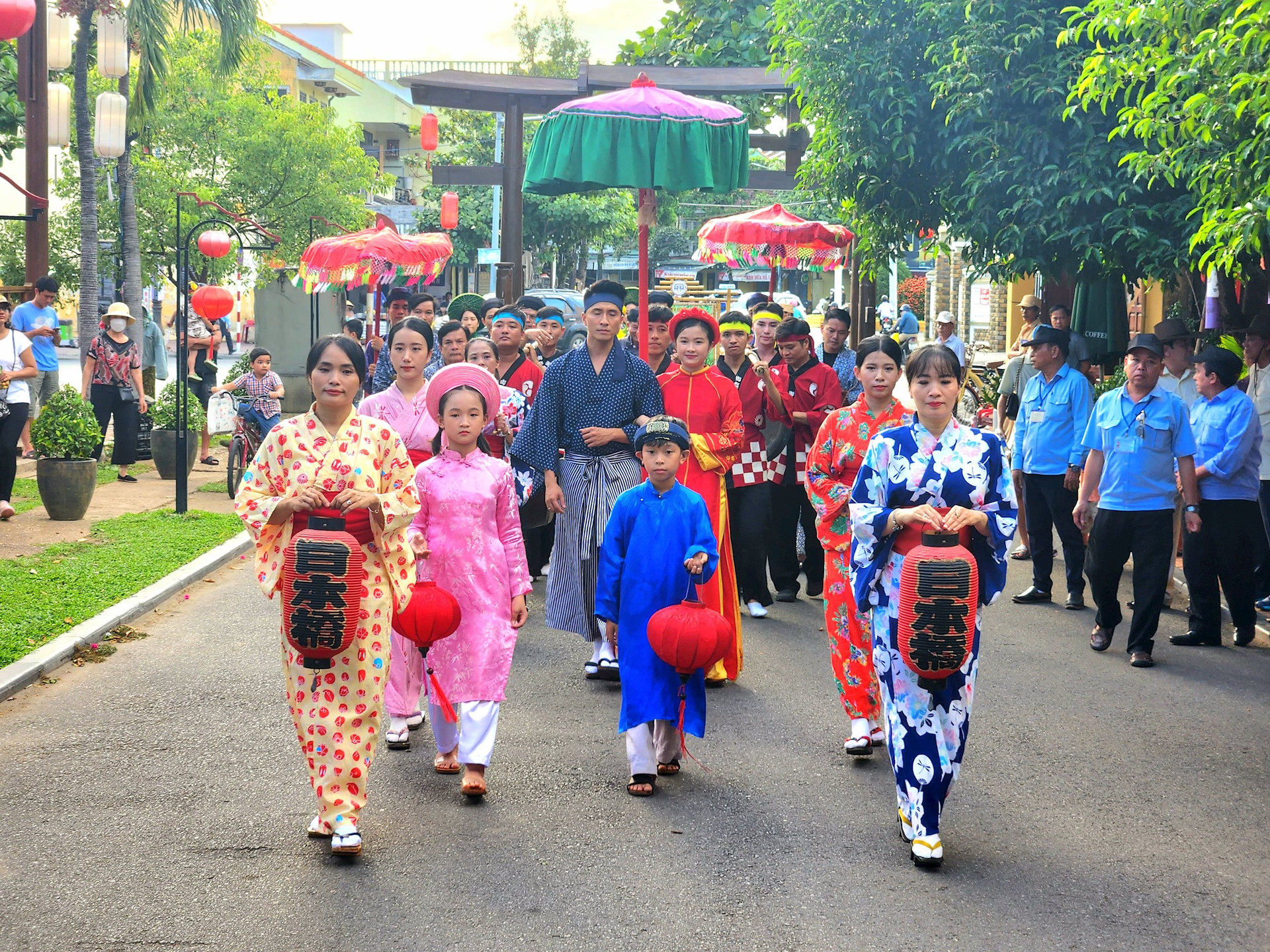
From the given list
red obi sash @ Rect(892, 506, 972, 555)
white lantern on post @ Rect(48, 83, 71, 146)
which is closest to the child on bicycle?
white lantern on post @ Rect(48, 83, 71, 146)

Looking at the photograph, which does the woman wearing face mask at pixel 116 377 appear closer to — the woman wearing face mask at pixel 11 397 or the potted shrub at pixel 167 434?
the potted shrub at pixel 167 434

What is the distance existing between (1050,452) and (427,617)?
584cm

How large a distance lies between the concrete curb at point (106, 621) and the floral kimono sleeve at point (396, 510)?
296 centimetres

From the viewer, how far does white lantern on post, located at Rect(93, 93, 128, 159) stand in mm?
15875

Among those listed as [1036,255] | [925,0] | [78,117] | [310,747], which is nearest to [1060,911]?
[310,747]

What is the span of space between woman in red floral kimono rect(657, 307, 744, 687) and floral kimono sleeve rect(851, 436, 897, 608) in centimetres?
231

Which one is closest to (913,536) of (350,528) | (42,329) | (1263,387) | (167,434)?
(350,528)

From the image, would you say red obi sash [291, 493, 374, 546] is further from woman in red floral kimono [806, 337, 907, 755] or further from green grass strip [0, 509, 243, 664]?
green grass strip [0, 509, 243, 664]

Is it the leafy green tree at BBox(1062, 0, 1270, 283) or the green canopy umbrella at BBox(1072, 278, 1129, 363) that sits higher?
the leafy green tree at BBox(1062, 0, 1270, 283)

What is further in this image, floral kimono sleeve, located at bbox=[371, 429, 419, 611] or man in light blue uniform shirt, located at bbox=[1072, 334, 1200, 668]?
man in light blue uniform shirt, located at bbox=[1072, 334, 1200, 668]

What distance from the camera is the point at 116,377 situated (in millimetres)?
15406

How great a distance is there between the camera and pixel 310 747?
4.93 m

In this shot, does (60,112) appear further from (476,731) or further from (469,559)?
(476,731)

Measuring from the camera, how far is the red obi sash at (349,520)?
4.87 metres
